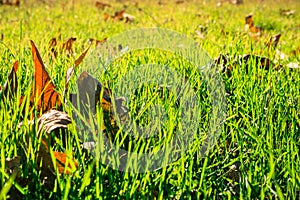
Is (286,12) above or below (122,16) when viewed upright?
above

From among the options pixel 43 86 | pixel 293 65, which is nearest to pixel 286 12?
pixel 293 65

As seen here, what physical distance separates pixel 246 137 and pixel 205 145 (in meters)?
0.12

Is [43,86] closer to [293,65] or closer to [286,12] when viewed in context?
[293,65]

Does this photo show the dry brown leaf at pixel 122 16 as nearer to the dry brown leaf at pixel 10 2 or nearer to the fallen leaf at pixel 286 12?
the dry brown leaf at pixel 10 2

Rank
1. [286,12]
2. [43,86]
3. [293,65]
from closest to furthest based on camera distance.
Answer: [43,86] → [293,65] → [286,12]

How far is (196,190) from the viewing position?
0.86 m

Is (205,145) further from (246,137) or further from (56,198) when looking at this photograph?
(56,198)

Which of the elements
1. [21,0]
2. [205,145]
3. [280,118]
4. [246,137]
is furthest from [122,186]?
[21,0]

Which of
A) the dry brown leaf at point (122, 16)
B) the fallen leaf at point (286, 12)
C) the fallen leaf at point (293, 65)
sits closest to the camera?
the fallen leaf at point (293, 65)

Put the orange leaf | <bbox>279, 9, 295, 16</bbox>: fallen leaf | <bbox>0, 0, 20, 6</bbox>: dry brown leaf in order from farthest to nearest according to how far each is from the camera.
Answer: <bbox>0, 0, 20, 6</bbox>: dry brown leaf → <bbox>279, 9, 295, 16</bbox>: fallen leaf → the orange leaf

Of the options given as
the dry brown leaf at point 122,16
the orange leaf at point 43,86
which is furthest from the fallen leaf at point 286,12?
the orange leaf at point 43,86

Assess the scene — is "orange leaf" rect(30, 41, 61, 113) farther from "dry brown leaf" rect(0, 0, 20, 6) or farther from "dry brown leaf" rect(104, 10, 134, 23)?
"dry brown leaf" rect(0, 0, 20, 6)

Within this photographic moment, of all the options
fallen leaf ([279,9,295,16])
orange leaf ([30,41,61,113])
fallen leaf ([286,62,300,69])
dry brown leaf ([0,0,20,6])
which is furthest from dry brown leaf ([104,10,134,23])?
orange leaf ([30,41,61,113])

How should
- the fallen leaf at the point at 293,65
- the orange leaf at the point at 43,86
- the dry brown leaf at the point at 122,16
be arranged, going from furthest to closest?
1. the dry brown leaf at the point at 122,16
2. the fallen leaf at the point at 293,65
3. the orange leaf at the point at 43,86
